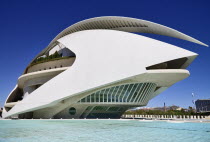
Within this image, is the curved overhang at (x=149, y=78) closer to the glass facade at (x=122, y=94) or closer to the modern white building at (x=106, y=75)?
the modern white building at (x=106, y=75)

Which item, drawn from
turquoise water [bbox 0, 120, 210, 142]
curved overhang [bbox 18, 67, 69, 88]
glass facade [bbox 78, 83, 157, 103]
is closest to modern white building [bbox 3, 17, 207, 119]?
glass facade [bbox 78, 83, 157, 103]

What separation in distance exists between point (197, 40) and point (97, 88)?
51.4ft

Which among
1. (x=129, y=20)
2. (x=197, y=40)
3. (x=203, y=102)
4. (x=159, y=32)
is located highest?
(x=129, y=20)

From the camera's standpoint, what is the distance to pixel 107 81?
25.7m

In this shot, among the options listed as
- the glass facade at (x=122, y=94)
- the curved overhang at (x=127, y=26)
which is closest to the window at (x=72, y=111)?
the glass facade at (x=122, y=94)

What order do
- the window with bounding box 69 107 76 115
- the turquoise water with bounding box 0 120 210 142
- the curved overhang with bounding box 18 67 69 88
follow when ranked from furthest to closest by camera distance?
the curved overhang with bounding box 18 67 69 88
the window with bounding box 69 107 76 115
the turquoise water with bounding box 0 120 210 142

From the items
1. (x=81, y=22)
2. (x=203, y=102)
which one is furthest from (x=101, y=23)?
(x=203, y=102)

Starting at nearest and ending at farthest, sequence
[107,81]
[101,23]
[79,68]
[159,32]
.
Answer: [107,81] < [79,68] < [159,32] < [101,23]

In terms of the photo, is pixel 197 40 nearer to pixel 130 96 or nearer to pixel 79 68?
pixel 130 96

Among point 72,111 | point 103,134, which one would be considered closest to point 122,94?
point 72,111

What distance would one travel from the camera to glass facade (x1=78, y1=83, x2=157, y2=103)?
28494mm

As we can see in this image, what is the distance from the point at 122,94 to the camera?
2958cm

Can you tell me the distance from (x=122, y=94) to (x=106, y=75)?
4.87 meters

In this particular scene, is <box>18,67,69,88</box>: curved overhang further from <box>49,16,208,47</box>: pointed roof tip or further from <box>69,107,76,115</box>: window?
<box>49,16,208,47</box>: pointed roof tip
